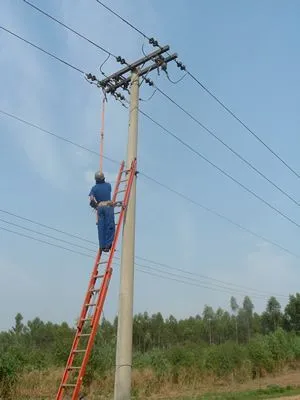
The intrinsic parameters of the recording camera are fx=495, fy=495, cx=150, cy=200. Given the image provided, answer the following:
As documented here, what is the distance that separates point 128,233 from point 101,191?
904 mm

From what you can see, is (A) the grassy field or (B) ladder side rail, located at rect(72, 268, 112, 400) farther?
(A) the grassy field

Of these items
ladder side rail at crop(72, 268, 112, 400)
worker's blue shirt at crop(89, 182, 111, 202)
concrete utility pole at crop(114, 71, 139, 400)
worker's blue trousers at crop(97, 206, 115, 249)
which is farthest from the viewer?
worker's blue shirt at crop(89, 182, 111, 202)

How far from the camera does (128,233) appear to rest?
28.2ft

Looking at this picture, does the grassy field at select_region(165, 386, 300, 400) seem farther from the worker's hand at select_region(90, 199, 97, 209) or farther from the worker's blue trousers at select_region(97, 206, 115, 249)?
the worker's hand at select_region(90, 199, 97, 209)

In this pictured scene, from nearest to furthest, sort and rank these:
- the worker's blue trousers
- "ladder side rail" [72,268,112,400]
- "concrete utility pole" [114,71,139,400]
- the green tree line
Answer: "ladder side rail" [72,268,112,400]
"concrete utility pole" [114,71,139,400]
the worker's blue trousers
the green tree line

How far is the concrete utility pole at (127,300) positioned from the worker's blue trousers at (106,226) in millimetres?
237

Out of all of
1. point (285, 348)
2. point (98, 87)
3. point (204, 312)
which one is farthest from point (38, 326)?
point (98, 87)

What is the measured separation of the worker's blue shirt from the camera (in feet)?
28.8

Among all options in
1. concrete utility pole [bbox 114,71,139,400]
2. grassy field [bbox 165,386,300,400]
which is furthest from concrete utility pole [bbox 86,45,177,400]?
grassy field [bbox 165,386,300,400]

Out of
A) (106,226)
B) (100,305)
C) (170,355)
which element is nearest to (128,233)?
(106,226)

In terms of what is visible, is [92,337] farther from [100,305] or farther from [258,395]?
[258,395]

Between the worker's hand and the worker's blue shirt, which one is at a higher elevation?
the worker's blue shirt

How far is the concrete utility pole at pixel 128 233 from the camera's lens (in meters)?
7.82

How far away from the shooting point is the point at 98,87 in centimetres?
1085
